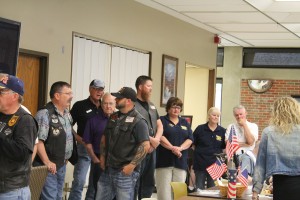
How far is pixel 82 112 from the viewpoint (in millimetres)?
7203

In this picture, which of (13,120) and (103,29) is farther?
(103,29)

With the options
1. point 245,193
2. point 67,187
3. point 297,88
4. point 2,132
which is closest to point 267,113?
point 297,88

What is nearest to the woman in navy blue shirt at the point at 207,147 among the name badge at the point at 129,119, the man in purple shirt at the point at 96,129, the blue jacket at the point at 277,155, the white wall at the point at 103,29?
the man in purple shirt at the point at 96,129

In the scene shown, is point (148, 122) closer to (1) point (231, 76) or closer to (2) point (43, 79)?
(2) point (43, 79)

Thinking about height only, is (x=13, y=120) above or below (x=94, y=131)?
above

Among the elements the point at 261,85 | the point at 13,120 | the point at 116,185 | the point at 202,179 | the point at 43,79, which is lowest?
the point at 202,179

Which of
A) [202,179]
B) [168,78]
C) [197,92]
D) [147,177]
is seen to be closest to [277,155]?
[147,177]

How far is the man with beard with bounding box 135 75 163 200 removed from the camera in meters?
6.98

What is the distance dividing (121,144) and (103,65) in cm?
303

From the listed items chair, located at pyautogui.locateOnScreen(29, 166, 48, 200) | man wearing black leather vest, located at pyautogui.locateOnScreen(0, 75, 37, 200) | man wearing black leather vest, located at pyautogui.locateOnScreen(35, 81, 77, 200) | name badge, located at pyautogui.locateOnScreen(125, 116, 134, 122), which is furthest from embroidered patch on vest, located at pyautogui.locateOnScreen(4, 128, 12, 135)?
→ name badge, located at pyautogui.locateOnScreen(125, 116, 134, 122)

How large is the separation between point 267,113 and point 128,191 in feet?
31.9

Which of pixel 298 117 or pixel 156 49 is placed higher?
pixel 156 49

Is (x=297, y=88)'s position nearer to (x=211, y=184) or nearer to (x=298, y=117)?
(x=211, y=184)

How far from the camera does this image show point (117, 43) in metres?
8.97
